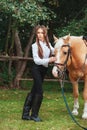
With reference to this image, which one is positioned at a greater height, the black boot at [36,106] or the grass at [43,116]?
the black boot at [36,106]

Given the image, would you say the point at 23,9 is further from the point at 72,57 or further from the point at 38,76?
the point at 38,76

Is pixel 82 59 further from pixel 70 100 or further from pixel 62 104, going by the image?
pixel 70 100

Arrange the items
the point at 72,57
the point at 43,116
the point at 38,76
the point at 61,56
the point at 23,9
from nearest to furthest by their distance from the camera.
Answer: the point at 61,56, the point at 38,76, the point at 72,57, the point at 43,116, the point at 23,9

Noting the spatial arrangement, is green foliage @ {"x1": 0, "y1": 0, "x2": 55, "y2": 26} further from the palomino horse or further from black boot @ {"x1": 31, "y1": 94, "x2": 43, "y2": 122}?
black boot @ {"x1": 31, "y1": 94, "x2": 43, "y2": 122}

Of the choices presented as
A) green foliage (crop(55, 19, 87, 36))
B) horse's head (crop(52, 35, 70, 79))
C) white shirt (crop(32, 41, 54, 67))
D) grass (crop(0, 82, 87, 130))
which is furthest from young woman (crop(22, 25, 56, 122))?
green foliage (crop(55, 19, 87, 36))

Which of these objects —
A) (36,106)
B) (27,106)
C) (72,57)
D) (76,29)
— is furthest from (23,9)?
(36,106)

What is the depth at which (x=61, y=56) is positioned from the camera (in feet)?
25.6

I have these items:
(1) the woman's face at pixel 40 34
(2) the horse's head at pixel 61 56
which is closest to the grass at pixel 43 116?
(2) the horse's head at pixel 61 56

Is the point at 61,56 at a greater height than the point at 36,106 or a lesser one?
greater

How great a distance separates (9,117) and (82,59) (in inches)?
75.4

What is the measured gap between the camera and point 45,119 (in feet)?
27.8

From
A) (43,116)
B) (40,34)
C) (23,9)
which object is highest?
(23,9)

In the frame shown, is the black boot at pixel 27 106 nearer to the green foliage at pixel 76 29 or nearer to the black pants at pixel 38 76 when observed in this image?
the black pants at pixel 38 76

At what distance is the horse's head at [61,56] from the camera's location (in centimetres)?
767
